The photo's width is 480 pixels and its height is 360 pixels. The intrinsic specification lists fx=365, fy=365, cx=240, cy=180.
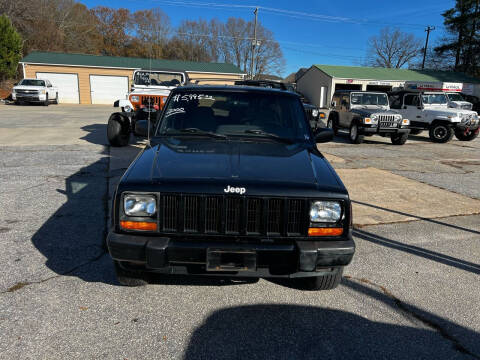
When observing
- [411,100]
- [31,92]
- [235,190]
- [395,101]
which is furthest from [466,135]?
[31,92]

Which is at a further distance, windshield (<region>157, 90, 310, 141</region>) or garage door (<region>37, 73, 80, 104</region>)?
garage door (<region>37, 73, 80, 104</region>)

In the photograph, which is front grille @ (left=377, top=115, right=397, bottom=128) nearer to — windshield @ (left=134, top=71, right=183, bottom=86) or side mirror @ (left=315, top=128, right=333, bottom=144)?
windshield @ (left=134, top=71, right=183, bottom=86)

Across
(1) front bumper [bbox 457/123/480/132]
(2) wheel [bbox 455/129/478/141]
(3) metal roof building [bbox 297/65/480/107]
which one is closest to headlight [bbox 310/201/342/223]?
(1) front bumper [bbox 457/123/480/132]

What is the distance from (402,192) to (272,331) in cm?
502

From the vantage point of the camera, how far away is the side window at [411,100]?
48.4 ft

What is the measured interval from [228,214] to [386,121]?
1148 centimetres

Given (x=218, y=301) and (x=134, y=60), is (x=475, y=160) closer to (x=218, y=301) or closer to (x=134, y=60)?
(x=218, y=301)

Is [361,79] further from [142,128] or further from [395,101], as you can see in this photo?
[142,128]

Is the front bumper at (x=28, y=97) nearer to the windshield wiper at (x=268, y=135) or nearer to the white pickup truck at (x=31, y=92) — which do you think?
the white pickup truck at (x=31, y=92)

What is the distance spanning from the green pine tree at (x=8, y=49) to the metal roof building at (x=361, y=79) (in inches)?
1163

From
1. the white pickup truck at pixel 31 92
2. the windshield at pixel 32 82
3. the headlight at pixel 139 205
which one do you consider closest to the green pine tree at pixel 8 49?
the windshield at pixel 32 82

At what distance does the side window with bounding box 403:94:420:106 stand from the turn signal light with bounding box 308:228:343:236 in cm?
1404

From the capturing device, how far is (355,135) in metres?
13.2

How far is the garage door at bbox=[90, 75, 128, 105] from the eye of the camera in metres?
33.1
